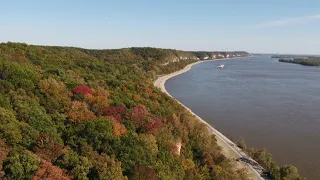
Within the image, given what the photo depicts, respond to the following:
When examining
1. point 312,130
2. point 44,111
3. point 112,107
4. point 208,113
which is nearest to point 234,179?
point 112,107

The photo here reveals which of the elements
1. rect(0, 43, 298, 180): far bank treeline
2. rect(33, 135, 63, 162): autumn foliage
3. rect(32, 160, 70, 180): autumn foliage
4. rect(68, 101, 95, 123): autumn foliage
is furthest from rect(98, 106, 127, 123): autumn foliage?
rect(32, 160, 70, 180): autumn foliage

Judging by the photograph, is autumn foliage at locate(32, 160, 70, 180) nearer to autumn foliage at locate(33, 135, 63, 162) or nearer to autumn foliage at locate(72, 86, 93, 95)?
autumn foliage at locate(33, 135, 63, 162)

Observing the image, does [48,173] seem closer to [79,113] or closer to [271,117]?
[79,113]

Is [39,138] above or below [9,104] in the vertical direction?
below

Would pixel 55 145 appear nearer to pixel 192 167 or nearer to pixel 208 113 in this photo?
pixel 192 167

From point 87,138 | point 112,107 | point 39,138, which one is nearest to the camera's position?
point 39,138

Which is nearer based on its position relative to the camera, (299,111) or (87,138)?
(87,138)

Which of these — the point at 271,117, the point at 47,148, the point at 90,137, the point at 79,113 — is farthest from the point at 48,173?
the point at 271,117

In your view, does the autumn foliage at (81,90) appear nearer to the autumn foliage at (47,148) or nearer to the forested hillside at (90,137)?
the forested hillside at (90,137)
